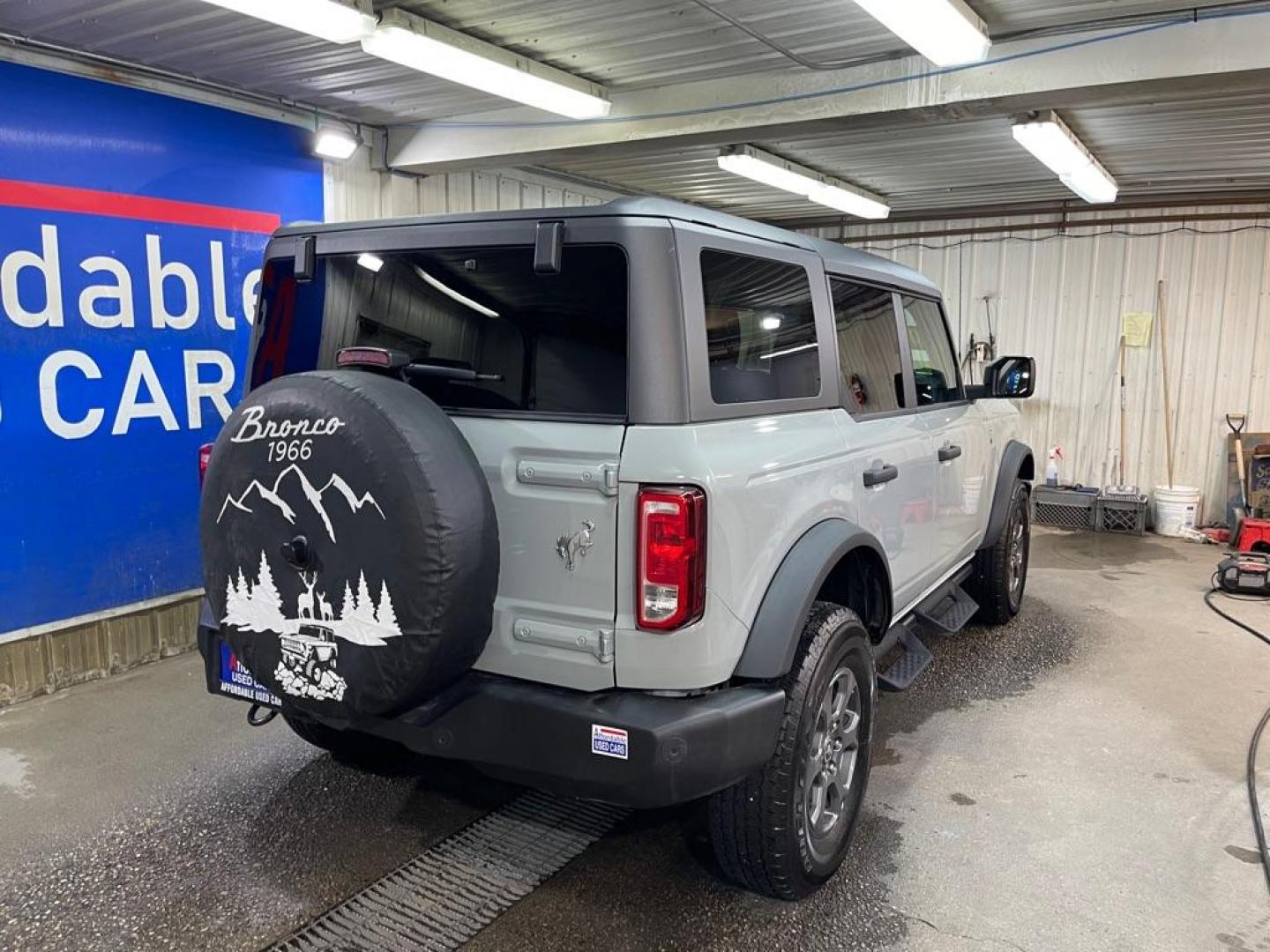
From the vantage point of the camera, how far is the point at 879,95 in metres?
4.42

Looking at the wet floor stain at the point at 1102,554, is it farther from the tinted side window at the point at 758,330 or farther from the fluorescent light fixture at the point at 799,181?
the tinted side window at the point at 758,330

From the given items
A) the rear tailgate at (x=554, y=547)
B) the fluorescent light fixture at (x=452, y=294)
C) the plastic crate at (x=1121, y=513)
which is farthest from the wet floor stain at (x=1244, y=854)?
the plastic crate at (x=1121, y=513)

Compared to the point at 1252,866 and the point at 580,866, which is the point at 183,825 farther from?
the point at 1252,866

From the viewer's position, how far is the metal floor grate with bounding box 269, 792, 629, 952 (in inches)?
92.2

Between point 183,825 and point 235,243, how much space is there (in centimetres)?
312

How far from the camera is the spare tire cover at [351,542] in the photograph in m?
1.96

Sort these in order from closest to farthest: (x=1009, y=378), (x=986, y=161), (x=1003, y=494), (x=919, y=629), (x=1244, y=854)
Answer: (x=1244, y=854) → (x=1009, y=378) → (x=1003, y=494) → (x=919, y=629) → (x=986, y=161)

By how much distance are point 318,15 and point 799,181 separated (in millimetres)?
4180

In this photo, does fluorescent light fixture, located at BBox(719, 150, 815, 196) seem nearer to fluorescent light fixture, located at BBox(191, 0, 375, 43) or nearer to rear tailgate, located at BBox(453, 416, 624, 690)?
fluorescent light fixture, located at BBox(191, 0, 375, 43)

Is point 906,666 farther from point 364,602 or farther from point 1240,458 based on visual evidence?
point 1240,458

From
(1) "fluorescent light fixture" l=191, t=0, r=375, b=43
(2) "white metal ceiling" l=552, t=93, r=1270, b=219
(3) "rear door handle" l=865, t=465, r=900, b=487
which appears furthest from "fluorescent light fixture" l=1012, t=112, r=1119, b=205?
(1) "fluorescent light fixture" l=191, t=0, r=375, b=43

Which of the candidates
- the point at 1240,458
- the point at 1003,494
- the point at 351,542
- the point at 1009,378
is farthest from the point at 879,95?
the point at 1240,458

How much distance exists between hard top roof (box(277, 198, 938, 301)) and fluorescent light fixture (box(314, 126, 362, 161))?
279 centimetres

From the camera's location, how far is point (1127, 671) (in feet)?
14.6
